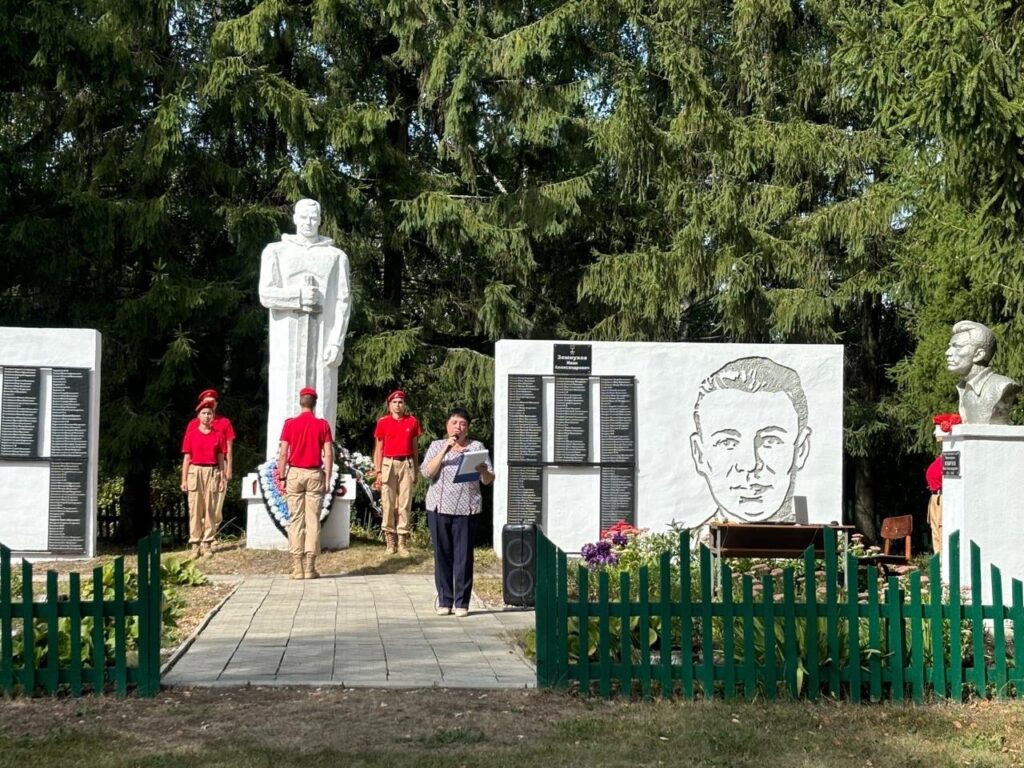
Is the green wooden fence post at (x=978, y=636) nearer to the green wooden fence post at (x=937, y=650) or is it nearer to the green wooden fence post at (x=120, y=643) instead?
the green wooden fence post at (x=937, y=650)

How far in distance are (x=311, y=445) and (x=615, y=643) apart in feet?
19.7

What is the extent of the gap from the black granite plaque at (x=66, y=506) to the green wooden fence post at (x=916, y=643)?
10.8 metres

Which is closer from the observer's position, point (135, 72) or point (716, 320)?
point (135, 72)


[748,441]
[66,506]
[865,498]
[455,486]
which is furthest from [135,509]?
[865,498]

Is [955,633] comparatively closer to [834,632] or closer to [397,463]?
[834,632]

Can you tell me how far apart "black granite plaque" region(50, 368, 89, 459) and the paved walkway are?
4.00m

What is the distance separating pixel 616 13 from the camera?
2066cm

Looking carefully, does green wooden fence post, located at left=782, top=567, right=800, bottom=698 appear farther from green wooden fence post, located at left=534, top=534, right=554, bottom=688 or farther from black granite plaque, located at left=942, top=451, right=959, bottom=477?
black granite plaque, located at left=942, top=451, right=959, bottom=477

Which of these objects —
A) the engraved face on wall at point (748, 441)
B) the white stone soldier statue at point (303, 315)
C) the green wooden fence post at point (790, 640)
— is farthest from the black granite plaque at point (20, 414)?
the green wooden fence post at point (790, 640)

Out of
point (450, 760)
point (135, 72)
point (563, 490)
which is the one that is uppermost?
point (135, 72)

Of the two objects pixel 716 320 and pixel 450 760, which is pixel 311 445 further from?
pixel 716 320

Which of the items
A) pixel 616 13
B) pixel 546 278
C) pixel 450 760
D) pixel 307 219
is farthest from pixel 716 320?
pixel 450 760

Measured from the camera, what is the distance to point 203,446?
15008 mm

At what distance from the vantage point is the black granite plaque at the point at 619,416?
52.2 feet
